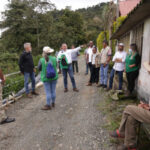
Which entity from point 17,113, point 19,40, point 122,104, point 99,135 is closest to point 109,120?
point 99,135

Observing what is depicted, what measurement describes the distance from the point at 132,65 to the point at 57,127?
115 inches

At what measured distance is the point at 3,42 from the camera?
2622 centimetres

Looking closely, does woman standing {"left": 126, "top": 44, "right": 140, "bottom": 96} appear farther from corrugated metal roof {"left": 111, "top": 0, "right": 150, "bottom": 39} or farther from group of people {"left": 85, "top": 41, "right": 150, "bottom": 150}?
corrugated metal roof {"left": 111, "top": 0, "right": 150, "bottom": 39}

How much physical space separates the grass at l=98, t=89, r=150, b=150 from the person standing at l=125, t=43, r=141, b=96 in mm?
571

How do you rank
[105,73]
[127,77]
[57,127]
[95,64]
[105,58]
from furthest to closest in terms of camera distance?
[95,64] → [105,73] → [105,58] → [127,77] → [57,127]

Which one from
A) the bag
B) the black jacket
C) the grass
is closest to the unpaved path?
the grass

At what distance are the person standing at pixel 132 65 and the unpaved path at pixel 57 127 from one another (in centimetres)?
124

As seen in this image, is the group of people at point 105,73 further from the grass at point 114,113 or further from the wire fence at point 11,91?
the wire fence at point 11,91

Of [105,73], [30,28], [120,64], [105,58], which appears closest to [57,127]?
[120,64]

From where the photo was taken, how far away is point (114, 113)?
409 centimetres

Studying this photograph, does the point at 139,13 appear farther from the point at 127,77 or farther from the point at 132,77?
the point at 127,77

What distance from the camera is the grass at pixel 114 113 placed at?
2.86 m

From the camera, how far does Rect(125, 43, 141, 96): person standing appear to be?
4551 mm

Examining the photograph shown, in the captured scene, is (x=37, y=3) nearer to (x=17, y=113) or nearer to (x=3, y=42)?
(x=3, y=42)
